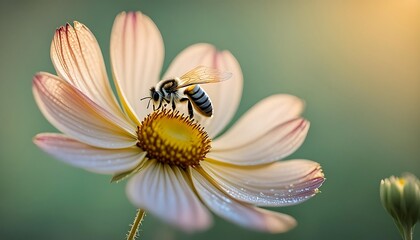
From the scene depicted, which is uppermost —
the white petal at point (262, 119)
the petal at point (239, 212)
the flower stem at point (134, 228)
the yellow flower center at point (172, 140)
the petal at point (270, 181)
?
the white petal at point (262, 119)

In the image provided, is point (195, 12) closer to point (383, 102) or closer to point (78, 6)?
point (78, 6)

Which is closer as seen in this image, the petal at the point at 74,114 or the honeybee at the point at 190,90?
the petal at the point at 74,114

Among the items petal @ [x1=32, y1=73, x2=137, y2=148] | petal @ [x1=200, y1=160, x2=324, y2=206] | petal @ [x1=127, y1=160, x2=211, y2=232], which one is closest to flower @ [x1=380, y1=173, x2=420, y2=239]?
petal @ [x1=200, y1=160, x2=324, y2=206]

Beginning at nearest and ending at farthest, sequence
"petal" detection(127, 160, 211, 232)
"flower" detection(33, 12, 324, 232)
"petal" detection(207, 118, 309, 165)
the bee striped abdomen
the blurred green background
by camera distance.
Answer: "petal" detection(127, 160, 211, 232) < "flower" detection(33, 12, 324, 232) < "petal" detection(207, 118, 309, 165) < the bee striped abdomen < the blurred green background

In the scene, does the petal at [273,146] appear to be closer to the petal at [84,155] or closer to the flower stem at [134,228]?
the petal at [84,155]

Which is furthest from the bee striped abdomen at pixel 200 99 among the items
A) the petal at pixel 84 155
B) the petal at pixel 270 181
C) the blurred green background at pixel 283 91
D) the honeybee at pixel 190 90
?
the blurred green background at pixel 283 91

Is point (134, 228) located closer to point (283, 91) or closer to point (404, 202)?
point (404, 202)

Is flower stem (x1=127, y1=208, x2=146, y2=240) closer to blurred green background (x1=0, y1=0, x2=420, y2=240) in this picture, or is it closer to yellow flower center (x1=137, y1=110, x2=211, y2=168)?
yellow flower center (x1=137, y1=110, x2=211, y2=168)
